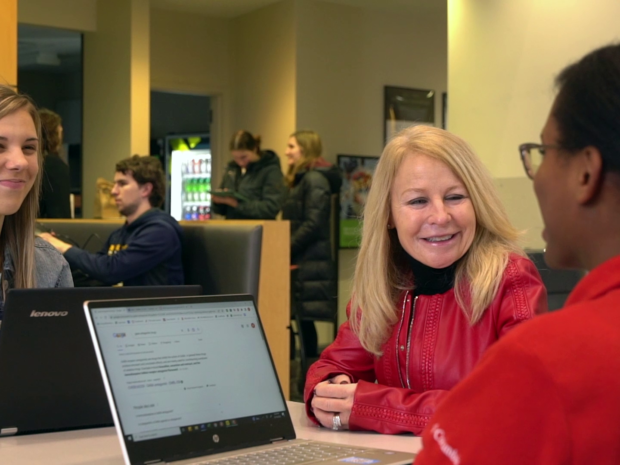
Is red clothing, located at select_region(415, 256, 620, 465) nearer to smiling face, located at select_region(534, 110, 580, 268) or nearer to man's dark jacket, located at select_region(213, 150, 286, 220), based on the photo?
smiling face, located at select_region(534, 110, 580, 268)

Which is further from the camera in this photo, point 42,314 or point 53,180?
point 53,180

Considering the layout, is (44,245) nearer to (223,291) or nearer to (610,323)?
(223,291)

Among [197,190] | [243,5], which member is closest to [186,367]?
[243,5]

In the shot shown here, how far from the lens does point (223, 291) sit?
A: 11.2 feet

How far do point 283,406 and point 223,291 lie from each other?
190 centimetres

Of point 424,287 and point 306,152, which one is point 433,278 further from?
point 306,152


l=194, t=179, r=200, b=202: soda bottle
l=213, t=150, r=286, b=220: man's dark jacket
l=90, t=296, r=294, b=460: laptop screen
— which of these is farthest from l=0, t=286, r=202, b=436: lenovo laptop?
l=194, t=179, r=200, b=202: soda bottle

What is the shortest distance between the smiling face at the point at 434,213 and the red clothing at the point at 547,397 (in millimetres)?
1022

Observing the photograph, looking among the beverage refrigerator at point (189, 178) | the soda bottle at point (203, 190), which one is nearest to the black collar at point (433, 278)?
the beverage refrigerator at point (189, 178)

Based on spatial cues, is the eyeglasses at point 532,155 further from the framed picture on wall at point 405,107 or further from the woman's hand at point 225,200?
the framed picture on wall at point 405,107

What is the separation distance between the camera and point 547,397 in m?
0.71

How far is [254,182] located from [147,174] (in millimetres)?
1954

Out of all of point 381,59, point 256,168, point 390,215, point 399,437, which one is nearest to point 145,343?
point 399,437

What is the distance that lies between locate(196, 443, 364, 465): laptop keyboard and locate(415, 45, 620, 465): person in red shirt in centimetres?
62
